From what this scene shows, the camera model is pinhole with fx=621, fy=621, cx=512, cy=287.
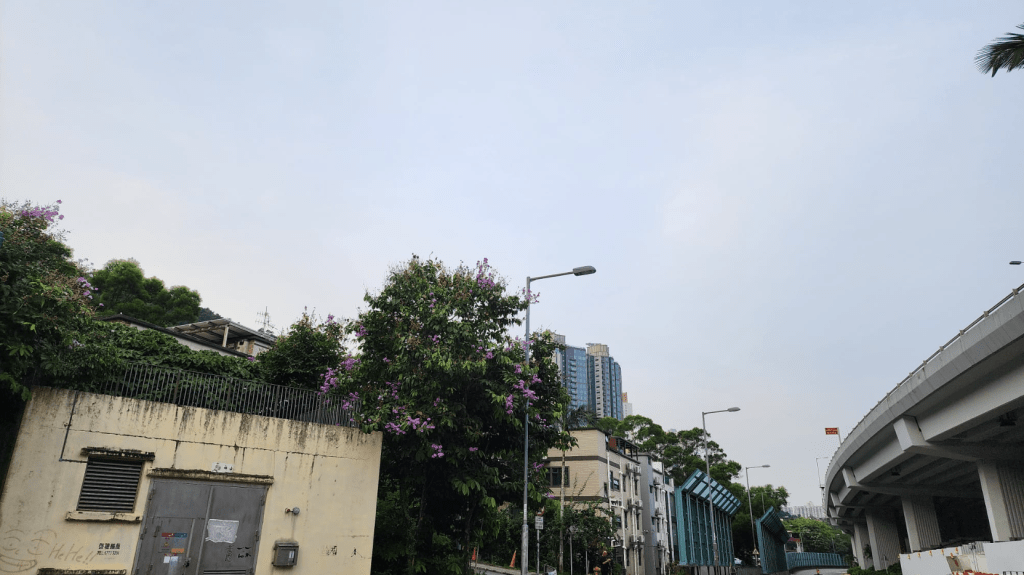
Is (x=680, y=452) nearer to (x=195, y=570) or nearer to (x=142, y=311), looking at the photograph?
(x=142, y=311)

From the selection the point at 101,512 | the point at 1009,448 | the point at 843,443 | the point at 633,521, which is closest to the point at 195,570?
the point at 101,512

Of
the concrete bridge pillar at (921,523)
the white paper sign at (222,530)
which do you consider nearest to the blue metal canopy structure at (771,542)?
the concrete bridge pillar at (921,523)

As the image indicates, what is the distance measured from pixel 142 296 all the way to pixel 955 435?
222ft

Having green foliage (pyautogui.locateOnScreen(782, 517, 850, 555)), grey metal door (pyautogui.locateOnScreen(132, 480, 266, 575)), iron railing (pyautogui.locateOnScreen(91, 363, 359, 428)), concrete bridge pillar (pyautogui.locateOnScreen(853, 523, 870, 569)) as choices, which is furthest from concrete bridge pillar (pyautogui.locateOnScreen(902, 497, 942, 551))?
green foliage (pyautogui.locateOnScreen(782, 517, 850, 555))

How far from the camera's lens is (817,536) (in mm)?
141250

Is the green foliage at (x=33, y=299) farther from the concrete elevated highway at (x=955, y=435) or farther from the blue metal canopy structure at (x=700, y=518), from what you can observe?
the blue metal canopy structure at (x=700, y=518)

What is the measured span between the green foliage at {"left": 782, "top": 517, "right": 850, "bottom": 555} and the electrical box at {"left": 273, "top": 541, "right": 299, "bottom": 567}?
140410 millimetres

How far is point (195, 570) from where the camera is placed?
47.1 ft

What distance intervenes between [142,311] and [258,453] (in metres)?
53.0

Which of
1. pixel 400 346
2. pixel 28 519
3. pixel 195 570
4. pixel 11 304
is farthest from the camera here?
pixel 400 346

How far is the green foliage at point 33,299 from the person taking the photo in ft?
38.9

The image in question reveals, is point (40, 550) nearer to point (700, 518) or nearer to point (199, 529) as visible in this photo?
point (199, 529)

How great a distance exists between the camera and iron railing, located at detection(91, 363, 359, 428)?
591 inches

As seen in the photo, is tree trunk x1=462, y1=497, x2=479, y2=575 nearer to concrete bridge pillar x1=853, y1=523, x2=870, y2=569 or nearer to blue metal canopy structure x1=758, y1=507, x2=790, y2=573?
blue metal canopy structure x1=758, y1=507, x2=790, y2=573
